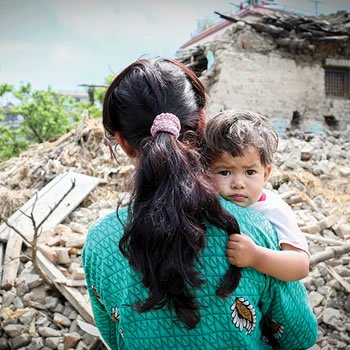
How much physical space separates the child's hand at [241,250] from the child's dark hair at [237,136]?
40 cm

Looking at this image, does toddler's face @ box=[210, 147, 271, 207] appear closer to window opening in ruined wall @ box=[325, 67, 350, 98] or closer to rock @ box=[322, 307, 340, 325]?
rock @ box=[322, 307, 340, 325]

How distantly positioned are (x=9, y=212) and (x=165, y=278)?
4.72m

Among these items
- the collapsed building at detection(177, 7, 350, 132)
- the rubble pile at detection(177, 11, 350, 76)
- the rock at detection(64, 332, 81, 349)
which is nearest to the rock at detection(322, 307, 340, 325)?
the rock at detection(64, 332, 81, 349)

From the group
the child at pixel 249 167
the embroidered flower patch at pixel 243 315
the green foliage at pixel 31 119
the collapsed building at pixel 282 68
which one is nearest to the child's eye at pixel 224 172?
the child at pixel 249 167

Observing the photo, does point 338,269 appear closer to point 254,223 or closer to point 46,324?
point 46,324

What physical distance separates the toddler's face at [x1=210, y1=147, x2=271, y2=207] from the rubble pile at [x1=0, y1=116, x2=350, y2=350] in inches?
13.5

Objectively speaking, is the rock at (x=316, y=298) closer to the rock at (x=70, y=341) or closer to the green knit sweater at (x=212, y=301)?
the rock at (x=70, y=341)

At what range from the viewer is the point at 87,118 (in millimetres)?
8352

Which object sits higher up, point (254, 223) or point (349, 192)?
point (254, 223)

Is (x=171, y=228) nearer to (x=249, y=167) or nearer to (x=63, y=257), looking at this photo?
(x=249, y=167)

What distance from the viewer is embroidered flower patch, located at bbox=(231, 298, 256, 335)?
1201 mm

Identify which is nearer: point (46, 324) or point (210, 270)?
point (210, 270)

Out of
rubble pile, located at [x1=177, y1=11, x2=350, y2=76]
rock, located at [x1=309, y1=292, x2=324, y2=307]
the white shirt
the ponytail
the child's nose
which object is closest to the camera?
the ponytail

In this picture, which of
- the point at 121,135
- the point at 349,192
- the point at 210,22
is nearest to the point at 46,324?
the point at 121,135
